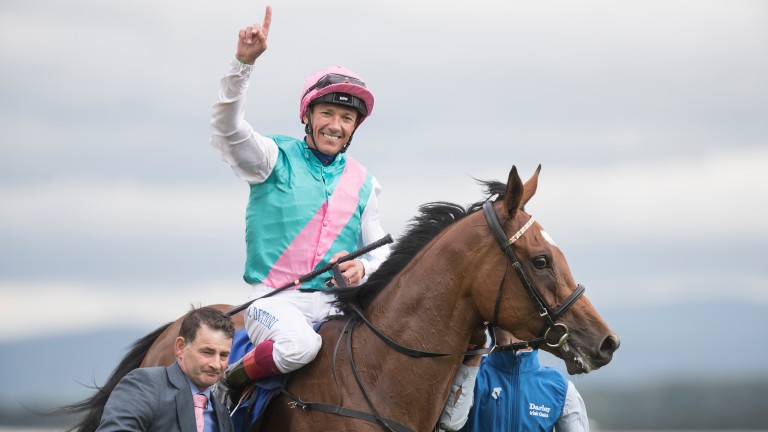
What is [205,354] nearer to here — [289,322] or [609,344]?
[289,322]

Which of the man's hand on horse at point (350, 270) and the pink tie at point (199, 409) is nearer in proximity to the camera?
the pink tie at point (199, 409)

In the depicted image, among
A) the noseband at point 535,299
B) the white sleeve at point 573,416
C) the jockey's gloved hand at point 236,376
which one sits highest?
the noseband at point 535,299

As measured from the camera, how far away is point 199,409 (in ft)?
16.5

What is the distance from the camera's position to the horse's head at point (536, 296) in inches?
213

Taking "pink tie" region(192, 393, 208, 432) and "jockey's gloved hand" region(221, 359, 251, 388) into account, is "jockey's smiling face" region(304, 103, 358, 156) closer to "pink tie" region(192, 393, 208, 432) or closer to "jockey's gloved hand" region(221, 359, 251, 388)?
"jockey's gloved hand" region(221, 359, 251, 388)

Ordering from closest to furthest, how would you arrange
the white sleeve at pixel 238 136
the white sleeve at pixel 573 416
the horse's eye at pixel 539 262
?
the horse's eye at pixel 539 262 → the white sleeve at pixel 238 136 → the white sleeve at pixel 573 416

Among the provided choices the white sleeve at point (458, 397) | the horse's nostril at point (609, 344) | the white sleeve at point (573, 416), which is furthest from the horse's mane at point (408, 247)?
the white sleeve at point (573, 416)

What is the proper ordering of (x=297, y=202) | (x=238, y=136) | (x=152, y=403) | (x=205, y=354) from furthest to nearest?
(x=297, y=202), (x=238, y=136), (x=205, y=354), (x=152, y=403)

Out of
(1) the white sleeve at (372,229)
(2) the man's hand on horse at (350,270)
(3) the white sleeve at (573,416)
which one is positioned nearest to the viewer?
(2) the man's hand on horse at (350,270)

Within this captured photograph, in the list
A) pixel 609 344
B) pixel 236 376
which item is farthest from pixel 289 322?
pixel 609 344

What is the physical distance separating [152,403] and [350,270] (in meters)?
1.67

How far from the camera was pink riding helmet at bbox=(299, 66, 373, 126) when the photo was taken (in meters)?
6.39

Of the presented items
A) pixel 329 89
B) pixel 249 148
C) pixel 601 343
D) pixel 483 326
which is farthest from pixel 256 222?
pixel 601 343

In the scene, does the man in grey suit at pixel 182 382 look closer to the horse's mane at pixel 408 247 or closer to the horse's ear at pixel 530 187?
the horse's mane at pixel 408 247
